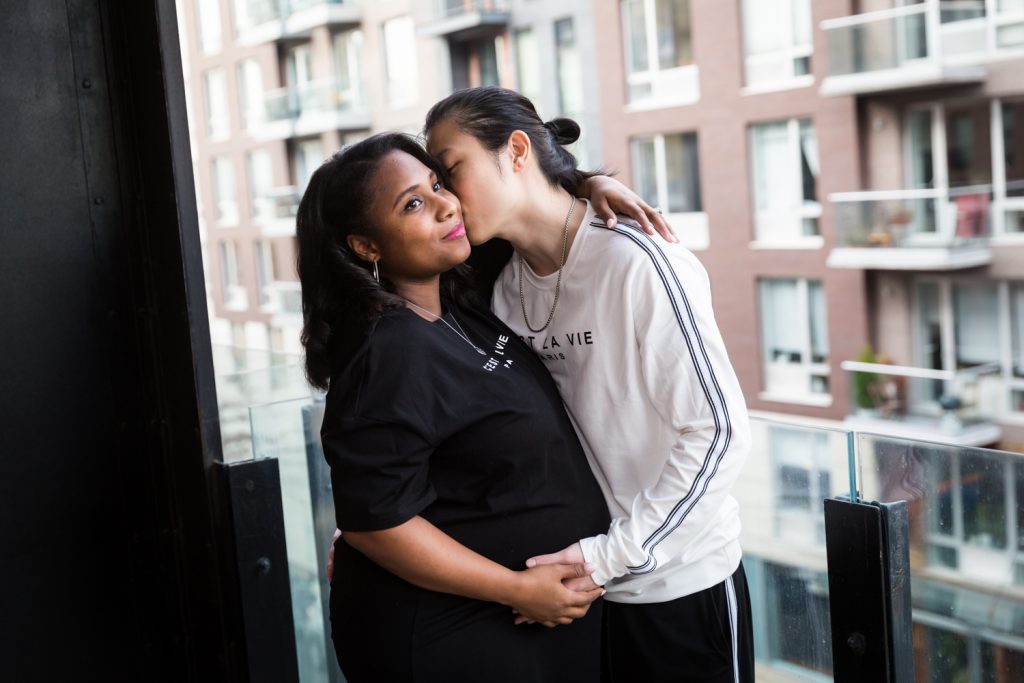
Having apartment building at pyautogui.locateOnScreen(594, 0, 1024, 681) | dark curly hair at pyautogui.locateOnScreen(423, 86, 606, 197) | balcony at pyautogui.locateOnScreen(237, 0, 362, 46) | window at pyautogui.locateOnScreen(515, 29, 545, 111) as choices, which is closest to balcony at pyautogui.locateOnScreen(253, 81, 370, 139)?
balcony at pyautogui.locateOnScreen(237, 0, 362, 46)

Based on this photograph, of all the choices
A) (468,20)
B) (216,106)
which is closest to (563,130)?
(468,20)

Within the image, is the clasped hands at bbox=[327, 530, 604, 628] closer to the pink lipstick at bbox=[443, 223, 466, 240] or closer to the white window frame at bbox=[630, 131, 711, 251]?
the pink lipstick at bbox=[443, 223, 466, 240]

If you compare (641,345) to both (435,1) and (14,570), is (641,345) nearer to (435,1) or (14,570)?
(14,570)

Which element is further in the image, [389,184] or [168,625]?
[168,625]

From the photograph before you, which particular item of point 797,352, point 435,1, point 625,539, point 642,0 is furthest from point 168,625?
point 435,1

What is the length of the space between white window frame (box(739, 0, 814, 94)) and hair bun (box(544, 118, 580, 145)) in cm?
785

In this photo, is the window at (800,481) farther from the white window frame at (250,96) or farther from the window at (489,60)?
the white window frame at (250,96)

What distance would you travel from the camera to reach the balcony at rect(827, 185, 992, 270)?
8.12 meters

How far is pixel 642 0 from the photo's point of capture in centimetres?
993

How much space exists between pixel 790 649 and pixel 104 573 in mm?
895

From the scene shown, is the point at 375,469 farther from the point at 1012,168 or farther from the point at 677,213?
the point at 677,213

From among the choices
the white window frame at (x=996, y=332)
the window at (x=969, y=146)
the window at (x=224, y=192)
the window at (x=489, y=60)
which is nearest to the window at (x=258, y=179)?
the window at (x=224, y=192)

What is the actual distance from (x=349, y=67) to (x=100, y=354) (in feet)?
38.9

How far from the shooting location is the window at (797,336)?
939cm
